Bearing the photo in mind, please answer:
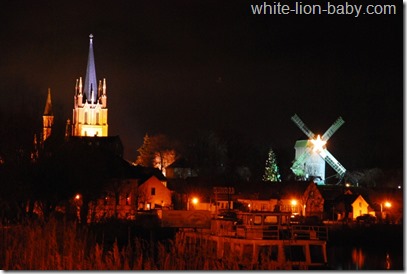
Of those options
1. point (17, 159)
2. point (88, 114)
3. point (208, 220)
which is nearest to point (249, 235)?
point (208, 220)

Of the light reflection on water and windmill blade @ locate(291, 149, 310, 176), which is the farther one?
windmill blade @ locate(291, 149, 310, 176)

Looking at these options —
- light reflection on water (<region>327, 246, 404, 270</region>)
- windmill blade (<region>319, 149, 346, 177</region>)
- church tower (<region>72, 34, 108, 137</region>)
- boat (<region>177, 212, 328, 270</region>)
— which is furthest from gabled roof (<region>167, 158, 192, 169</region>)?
boat (<region>177, 212, 328, 270</region>)

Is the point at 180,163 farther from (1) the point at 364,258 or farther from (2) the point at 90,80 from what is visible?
(1) the point at 364,258

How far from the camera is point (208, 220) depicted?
40.6 m

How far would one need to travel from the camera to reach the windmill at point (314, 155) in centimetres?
8744

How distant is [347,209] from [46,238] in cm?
3864

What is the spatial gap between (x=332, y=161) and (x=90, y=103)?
5552 centimetres

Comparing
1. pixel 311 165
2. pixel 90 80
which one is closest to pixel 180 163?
pixel 311 165

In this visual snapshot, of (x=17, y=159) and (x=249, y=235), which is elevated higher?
(x=17, y=159)

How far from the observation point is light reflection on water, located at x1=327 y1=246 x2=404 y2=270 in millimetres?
34281

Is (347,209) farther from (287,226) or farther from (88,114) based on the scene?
(88,114)

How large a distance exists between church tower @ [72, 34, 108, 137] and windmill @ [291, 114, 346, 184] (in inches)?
1603

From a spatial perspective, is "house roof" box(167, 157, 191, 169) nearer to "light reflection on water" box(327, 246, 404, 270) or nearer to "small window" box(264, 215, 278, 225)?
"light reflection on water" box(327, 246, 404, 270)

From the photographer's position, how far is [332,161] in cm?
8381
